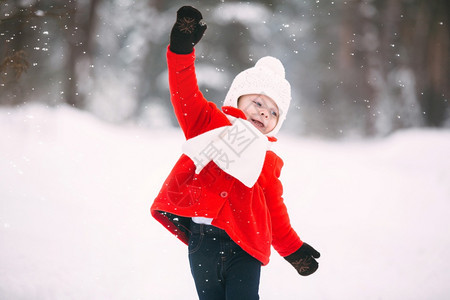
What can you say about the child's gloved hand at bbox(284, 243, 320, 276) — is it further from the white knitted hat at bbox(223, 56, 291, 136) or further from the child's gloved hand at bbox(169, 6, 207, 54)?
the child's gloved hand at bbox(169, 6, 207, 54)

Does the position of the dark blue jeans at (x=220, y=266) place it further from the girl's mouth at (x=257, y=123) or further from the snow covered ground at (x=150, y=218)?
the snow covered ground at (x=150, y=218)

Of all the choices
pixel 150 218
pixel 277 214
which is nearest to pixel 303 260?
pixel 277 214

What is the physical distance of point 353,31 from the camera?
21.7 ft

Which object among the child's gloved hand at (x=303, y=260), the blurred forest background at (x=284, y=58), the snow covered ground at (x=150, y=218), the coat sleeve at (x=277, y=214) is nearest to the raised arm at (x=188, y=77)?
the coat sleeve at (x=277, y=214)

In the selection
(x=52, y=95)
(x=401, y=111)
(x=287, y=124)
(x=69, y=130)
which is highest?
(x=401, y=111)

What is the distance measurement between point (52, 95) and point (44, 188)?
95.7 inches

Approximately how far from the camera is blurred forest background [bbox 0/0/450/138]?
552cm

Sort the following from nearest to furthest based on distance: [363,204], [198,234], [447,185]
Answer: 1. [198,234]
2. [363,204]
3. [447,185]

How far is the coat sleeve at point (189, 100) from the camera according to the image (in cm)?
124

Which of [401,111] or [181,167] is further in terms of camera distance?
[401,111]

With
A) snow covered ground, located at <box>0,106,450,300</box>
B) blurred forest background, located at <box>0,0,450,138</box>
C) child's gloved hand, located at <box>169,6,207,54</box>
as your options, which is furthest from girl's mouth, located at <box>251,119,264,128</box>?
blurred forest background, located at <box>0,0,450,138</box>

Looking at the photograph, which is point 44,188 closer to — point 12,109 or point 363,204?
point 12,109

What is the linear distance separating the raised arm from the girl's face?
0.16m

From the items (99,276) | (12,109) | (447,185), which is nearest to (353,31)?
(447,185)
